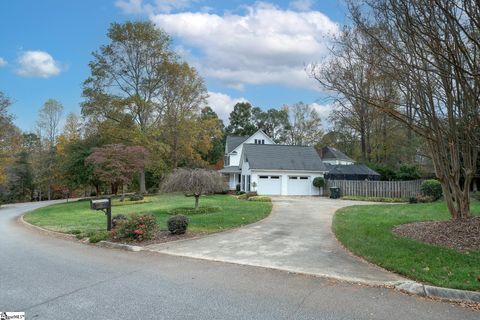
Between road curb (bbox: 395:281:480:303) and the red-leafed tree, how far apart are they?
917 inches

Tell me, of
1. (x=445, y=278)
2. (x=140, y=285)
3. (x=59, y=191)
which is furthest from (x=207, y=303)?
(x=59, y=191)

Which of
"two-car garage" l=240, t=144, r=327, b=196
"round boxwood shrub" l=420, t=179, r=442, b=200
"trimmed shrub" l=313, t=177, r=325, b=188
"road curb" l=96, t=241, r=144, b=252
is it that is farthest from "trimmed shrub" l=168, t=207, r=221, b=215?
"trimmed shrub" l=313, t=177, r=325, b=188

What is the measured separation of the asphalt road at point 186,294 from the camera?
451 cm

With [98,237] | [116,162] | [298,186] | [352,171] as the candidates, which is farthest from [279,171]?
[98,237]

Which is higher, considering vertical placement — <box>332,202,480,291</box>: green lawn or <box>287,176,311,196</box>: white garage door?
<box>287,176,311,196</box>: white garage door

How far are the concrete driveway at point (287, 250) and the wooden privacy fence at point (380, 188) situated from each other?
16.3 m

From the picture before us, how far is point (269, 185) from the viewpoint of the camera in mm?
31109

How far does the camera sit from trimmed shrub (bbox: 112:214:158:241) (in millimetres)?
9539

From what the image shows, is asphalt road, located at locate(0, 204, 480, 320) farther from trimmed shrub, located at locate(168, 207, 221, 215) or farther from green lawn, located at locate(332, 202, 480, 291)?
trimmed shrub, located at locate(168, 207, 221, 215)

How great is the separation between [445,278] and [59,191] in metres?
52.5

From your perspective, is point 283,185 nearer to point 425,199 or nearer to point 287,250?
point 425,199

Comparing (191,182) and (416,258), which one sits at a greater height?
(191,182)

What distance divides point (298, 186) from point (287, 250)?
76.0 ft

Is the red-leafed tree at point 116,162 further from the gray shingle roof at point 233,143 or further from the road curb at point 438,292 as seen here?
the road curb at point 438,292
